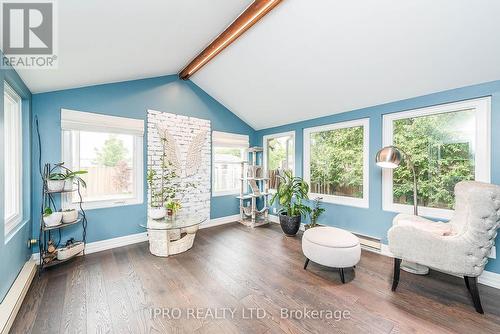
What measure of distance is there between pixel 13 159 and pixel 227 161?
308 cm

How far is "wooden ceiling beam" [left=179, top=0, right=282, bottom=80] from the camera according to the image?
2.04m

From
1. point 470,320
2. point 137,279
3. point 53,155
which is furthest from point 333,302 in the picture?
point 53,155

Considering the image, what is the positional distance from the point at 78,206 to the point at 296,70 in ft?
11.8

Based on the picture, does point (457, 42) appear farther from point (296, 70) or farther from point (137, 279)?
point (137, 279)

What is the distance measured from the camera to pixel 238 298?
187 centimetres

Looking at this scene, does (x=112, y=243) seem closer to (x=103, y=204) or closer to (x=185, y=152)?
(x=103, y=204)

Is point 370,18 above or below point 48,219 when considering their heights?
above

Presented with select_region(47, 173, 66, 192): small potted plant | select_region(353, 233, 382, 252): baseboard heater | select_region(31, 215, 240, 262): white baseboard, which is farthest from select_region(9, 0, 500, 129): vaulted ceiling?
select_region(31, 215, 240, 262): white baseboard

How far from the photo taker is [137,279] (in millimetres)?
2186

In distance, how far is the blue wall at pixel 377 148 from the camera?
2.12 meters

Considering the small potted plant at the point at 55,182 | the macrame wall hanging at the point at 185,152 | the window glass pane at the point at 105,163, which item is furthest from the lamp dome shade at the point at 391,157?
the small potted plant at the point at 55,182

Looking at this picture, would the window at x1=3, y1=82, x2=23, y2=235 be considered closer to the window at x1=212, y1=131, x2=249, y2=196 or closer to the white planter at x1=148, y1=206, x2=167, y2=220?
the white planter at x1=148, y1=206, x2=167, y2=220


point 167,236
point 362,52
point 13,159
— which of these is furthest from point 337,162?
point 13,159

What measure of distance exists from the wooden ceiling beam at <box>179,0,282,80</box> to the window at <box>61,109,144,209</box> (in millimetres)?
1379
